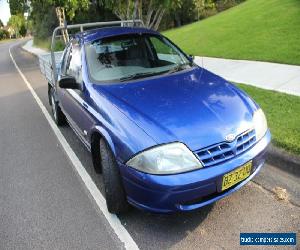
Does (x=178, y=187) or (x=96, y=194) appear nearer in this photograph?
(x=178, y=187)

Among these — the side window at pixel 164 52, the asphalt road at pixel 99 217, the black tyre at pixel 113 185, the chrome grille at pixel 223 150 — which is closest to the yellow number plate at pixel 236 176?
the chrome grille at pixel 223 150

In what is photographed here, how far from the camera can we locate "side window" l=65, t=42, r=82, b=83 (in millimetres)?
5181

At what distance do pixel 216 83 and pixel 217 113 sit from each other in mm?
846

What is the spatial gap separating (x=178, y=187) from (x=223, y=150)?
548 millimetres

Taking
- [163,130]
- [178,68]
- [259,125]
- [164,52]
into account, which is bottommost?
[259,125]

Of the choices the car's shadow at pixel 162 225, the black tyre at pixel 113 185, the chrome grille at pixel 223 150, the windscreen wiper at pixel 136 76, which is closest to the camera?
the chrome grille at pixel 223 150

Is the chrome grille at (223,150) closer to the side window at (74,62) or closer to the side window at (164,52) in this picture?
the side window at (164,52)

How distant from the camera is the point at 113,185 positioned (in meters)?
3.86

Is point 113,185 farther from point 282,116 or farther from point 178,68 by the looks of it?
point 282,116

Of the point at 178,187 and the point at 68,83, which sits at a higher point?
the point at 68,83

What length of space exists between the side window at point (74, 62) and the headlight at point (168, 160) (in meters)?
1.92

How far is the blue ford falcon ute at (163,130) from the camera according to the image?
3434 mm

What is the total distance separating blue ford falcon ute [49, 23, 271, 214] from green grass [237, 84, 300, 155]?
0.96 metres

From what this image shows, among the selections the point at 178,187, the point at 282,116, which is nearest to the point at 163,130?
the point at 178,187
